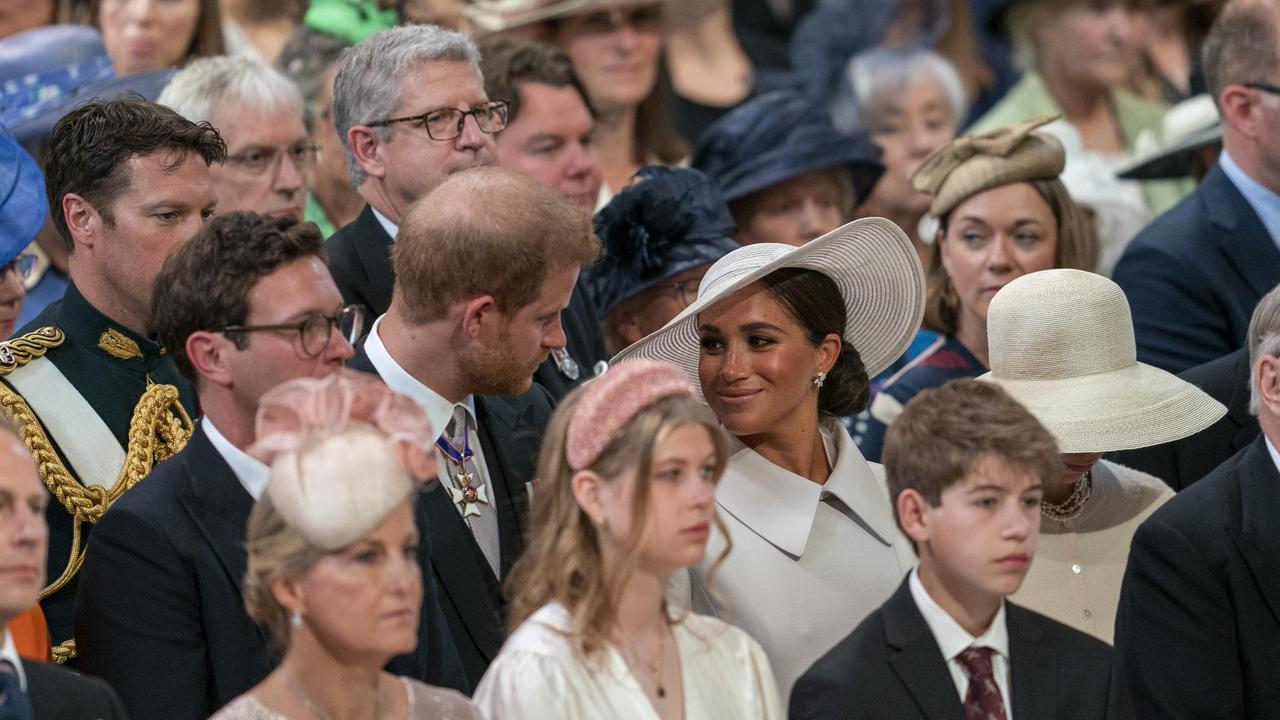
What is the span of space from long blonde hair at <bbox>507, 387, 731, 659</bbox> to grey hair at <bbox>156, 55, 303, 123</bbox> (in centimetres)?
227

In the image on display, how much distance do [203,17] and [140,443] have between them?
9.71ft

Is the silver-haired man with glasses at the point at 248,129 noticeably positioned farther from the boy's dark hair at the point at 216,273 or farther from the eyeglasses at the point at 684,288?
the boy's dark hair at the point at 216,273

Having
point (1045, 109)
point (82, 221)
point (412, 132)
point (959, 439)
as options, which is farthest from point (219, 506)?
point (1045, 109)

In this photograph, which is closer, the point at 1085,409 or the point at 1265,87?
the point at 1085,409

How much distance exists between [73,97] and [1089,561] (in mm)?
3293

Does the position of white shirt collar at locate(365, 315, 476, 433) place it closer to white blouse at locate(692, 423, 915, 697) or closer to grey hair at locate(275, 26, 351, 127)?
white blouse at locate(692, 423, 915, 697)

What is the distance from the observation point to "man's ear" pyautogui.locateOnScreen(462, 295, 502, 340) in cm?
405

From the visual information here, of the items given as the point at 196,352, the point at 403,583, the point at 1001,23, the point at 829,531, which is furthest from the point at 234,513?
the point at 1001,23

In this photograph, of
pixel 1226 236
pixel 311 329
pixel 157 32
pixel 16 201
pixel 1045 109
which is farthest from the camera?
pixel 1045 109

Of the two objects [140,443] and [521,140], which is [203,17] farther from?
[140,443]

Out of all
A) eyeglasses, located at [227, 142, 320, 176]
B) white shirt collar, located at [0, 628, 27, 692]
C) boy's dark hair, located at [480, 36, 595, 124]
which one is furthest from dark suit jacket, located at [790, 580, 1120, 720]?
boy's dark hair, located at [480, 36, 595, 124]

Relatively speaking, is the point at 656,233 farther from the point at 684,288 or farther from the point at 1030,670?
the point at 1030,670

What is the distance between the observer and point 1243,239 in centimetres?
565

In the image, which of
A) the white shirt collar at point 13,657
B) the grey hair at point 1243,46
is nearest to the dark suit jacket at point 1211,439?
the grey hair at point 1243,46
